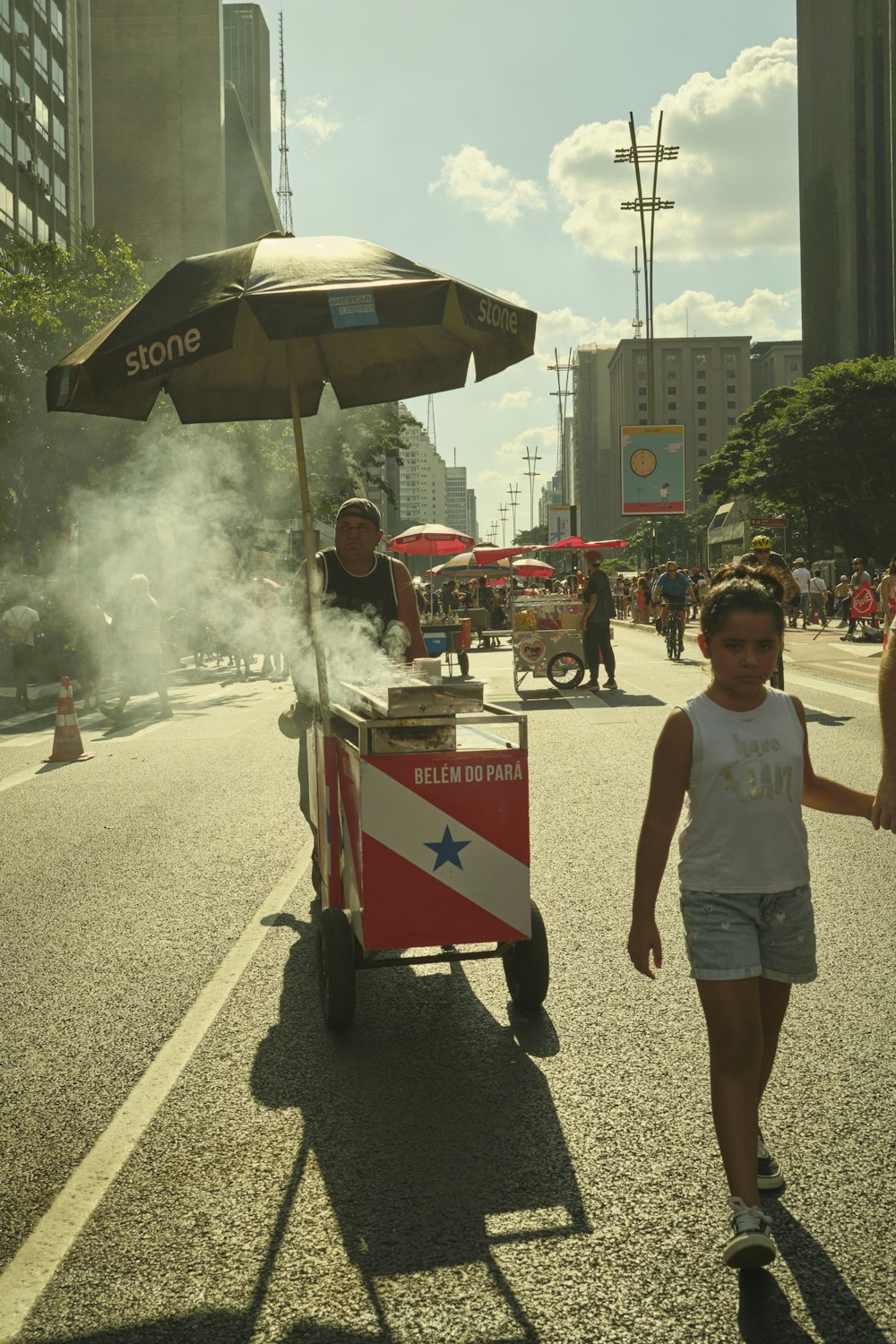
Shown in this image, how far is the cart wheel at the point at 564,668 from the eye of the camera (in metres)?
19.2

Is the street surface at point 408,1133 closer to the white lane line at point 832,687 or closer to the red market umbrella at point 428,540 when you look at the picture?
the white lane line at point 832,687

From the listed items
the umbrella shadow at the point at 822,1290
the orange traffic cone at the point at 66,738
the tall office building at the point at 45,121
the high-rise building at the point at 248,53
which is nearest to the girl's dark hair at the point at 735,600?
the umbrella shadow at the point at 822,1290

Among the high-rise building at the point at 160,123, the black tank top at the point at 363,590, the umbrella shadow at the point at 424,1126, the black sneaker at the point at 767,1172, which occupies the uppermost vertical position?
the high-rise building at the point at 160,123

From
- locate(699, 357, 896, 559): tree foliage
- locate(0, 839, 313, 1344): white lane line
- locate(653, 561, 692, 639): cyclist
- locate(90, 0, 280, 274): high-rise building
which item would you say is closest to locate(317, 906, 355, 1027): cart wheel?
locate(0, 839, 313, 1344): white lane line

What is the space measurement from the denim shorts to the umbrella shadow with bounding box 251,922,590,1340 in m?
0.73

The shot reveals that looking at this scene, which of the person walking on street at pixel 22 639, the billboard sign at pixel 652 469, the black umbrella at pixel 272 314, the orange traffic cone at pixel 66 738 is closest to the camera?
the black umbrella at pixel 272 314

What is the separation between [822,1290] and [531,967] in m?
2.05

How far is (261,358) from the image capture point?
7055mm

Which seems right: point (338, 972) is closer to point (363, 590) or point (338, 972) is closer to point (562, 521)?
point (363, 590)

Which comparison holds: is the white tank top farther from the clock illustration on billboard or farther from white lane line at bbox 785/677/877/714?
the clock illustration on billboard

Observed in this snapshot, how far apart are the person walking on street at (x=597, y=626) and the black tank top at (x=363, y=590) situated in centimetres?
1249

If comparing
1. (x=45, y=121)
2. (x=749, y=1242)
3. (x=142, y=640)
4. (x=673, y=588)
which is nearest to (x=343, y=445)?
(x=45, y=121)

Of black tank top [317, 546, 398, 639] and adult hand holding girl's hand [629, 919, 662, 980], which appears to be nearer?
adult hand holding girl's hand [629, 919, 662, 980]

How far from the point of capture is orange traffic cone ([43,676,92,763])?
1361cm
